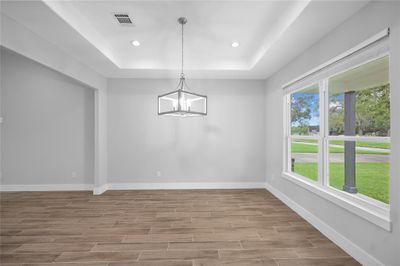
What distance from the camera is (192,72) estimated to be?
4848 mm

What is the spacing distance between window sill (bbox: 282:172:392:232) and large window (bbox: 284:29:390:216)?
0.02 meters

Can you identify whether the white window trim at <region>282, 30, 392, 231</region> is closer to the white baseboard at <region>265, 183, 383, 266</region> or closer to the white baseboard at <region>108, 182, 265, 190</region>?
the white baseboard at <region>265, 183, 383, 266</region>

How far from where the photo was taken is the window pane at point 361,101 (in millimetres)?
2268

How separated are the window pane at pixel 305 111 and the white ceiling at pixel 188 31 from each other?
672 mm

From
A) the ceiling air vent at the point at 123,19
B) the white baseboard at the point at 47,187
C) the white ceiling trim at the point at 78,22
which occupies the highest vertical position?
the ceiling air vent at the point at 123,19

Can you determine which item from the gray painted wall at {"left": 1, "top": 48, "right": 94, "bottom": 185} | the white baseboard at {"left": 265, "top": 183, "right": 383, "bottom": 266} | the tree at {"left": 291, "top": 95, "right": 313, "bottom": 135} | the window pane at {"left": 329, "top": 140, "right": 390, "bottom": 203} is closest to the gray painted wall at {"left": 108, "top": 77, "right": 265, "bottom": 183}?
the gray painted wall at {"left": 1, "top": 48, "right": 94, "bottom": 185}

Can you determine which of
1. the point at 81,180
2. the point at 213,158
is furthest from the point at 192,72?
the point at 81,180

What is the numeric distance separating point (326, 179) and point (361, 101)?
1.13 m

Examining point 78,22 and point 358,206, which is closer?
point 358,206

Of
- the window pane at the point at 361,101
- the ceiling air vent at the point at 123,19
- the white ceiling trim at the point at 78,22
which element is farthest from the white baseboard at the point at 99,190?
the window pane at the point at 361,101

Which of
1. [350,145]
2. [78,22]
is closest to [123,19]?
[78,22]

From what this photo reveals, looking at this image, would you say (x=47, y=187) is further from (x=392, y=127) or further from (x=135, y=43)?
(x=392, y=127)

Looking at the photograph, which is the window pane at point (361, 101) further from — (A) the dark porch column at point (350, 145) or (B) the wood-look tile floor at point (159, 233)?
(B) the wood-look tile floor at point (159, 233)

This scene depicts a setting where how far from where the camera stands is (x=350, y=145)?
299 centimetres
